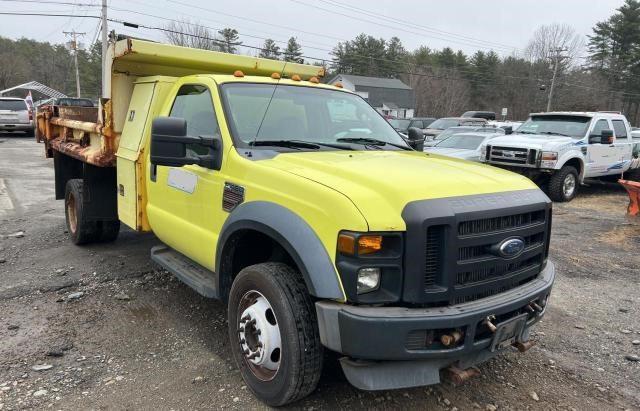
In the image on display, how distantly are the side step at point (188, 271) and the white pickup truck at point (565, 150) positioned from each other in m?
8.64

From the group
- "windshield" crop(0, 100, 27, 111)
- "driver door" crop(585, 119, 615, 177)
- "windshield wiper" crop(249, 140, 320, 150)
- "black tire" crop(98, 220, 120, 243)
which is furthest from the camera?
"windshield" crop(0, 100, 27, 111)

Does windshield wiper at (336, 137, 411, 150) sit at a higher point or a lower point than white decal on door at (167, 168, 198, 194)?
higher

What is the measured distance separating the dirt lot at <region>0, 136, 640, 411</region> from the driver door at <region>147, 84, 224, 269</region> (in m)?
0.74

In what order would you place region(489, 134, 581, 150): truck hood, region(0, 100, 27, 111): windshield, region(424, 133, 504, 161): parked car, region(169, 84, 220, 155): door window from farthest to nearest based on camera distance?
region(0, 100, 27, 111): windshield < region(424, 133, 504, 161): parked car < region(489, 134, 581, 150): truck hood < region(169, 84, 220, 155): door window

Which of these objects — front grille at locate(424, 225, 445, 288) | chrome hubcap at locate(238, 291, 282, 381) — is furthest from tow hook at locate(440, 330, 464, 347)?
chrome hubcap at locate(238, 291, 282, 381)

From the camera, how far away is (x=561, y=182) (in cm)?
1081

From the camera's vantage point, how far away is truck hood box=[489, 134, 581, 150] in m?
10.7

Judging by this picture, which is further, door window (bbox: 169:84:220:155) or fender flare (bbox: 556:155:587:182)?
fender flare (bbox: 556:155:587:182)

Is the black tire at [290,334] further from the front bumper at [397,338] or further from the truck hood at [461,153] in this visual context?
the truck hood at [461,153]

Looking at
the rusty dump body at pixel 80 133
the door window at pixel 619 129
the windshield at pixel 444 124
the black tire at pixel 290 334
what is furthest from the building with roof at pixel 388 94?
the black tire at pixel 290 334

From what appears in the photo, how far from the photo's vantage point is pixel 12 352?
Answer: 3662 millimetres

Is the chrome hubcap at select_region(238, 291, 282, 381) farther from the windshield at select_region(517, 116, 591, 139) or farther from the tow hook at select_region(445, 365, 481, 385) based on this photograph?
the windshield at select_region(517, 116, 591, 139)

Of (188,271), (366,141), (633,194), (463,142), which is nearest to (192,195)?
(188,271)

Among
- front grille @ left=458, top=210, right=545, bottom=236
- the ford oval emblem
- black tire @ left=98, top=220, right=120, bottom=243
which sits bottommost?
black tire @ left=98, top=220, right=120, bottom=243
